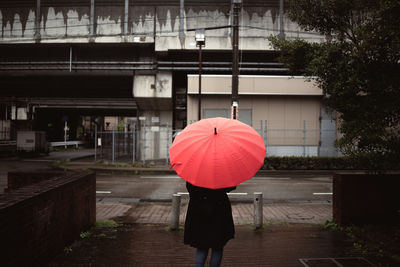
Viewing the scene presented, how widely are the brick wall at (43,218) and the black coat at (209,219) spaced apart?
1.82m

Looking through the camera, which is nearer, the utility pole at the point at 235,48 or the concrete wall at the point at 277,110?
the utility pole at the point at 235,48

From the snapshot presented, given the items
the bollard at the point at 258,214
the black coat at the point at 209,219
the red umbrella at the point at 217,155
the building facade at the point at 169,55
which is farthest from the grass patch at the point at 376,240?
the building facade at the point at 169,55

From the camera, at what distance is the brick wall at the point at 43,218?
3090 millimetres

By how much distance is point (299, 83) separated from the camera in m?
21.1

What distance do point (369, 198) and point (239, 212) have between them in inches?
120

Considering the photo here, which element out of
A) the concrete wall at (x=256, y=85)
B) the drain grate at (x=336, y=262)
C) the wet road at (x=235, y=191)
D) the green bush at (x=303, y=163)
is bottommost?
the wet road at (x=235, y=191)

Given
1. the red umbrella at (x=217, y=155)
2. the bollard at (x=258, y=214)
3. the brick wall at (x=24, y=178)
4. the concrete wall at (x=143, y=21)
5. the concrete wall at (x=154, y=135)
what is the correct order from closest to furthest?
the red umbrella at (x=217, y=155)
the brick wall at (x=24, y=178)
the bollard at (x=258, y=214)
the concrete wall at (x=143, y=21)
the concrete wall at (x=154, y=135)

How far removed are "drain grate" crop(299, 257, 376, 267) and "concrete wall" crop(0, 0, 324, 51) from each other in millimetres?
19140

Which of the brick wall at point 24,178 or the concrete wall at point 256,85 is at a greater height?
the concrete wall at point 256,85

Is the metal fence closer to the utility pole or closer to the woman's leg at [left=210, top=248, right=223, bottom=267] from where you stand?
the utility pole

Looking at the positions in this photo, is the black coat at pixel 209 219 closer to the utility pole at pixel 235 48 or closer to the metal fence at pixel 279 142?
the utility pole at pixel 235 48

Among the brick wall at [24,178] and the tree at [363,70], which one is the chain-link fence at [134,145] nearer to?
the brick wall at [24,178]

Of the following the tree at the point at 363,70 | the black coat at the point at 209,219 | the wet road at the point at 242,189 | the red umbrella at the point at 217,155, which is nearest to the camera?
the red umbrella at the point at 217,155

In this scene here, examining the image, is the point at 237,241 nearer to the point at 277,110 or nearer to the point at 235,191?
the point at 235,191
